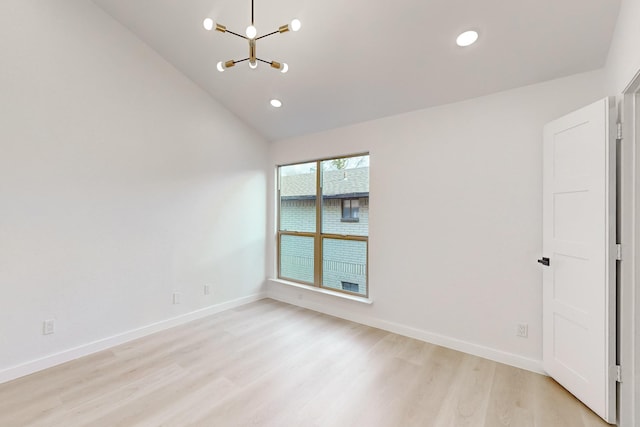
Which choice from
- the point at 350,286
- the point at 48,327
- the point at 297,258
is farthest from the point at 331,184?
the point at 48,327

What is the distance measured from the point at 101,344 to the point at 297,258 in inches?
101

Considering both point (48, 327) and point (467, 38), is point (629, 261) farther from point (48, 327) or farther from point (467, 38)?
point (48, 327)

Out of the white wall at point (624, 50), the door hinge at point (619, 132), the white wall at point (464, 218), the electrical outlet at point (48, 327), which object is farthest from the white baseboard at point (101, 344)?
the white wall at point (624, 50)

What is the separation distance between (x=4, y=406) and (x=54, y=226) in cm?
140

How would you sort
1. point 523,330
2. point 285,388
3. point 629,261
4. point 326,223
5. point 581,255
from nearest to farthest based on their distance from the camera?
point 629,261 → point 581,255 → point 285,388 → point 523,330 → point 326,223

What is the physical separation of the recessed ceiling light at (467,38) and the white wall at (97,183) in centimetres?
304

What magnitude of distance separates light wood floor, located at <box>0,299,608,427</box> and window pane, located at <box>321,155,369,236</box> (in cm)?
144

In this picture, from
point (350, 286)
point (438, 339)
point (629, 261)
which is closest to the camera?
point (629, 261)

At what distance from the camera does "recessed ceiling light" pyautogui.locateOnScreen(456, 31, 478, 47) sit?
2264 mm

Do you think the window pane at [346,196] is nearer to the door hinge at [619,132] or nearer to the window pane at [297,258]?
the window pane at [297,258]

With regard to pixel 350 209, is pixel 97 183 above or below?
above

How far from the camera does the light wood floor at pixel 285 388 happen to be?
6.31ft

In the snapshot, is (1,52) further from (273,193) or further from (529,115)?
(529,115)

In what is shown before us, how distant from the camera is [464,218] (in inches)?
113
